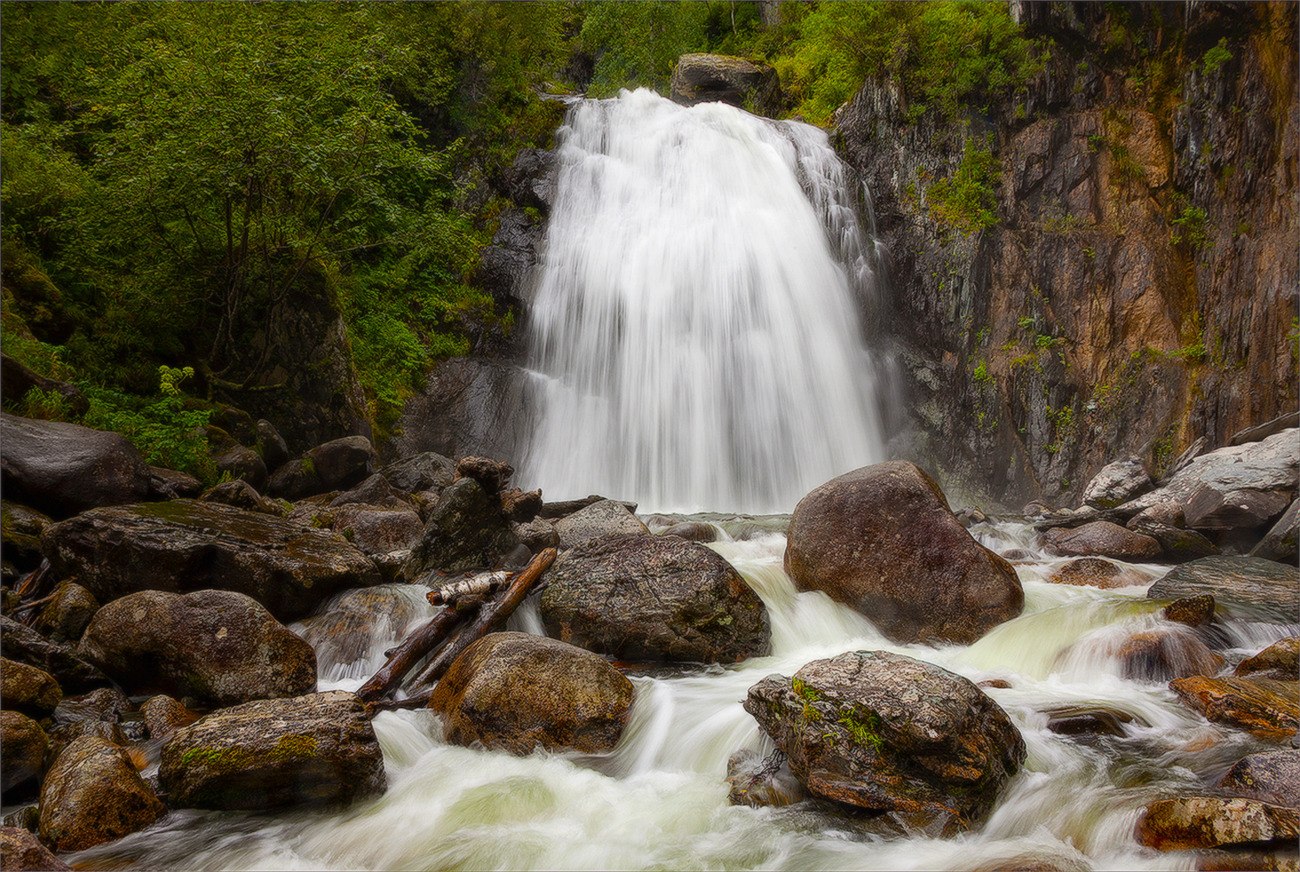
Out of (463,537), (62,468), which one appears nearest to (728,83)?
(463,537)

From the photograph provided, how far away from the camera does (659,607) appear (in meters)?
6.18

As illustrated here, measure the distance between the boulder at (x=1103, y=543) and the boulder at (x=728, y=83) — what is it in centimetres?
1955

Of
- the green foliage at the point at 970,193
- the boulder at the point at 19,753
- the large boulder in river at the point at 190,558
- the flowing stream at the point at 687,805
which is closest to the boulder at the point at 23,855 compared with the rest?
the flowing stream at the point at 687,805

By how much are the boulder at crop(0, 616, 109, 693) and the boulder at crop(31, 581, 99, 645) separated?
53cm

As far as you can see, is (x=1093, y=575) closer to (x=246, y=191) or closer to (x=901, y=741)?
(x=901, y=741)

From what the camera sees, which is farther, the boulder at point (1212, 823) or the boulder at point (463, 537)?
the boulder at point (463, 537)

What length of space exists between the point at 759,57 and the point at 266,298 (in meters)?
22.0

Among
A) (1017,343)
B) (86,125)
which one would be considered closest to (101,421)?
(86,125)

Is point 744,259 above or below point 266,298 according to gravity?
above

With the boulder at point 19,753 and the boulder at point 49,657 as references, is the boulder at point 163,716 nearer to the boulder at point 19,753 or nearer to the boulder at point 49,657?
the boulder at point 49,657

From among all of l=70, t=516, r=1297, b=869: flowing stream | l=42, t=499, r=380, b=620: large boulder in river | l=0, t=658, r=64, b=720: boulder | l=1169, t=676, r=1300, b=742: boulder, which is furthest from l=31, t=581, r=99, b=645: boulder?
l=1169, t=676, r=1300, b=742: boulder

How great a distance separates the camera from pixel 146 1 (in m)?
14.2

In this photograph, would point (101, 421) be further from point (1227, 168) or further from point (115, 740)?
point (1227, 168)

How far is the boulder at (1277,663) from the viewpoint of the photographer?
5.14 metres
